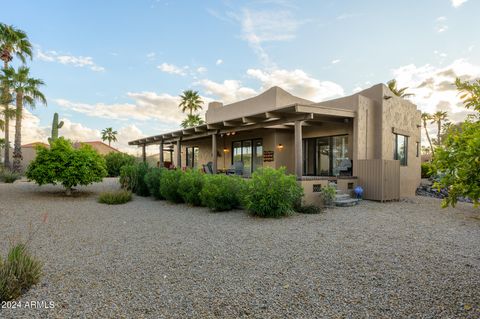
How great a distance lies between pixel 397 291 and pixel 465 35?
10.6 m

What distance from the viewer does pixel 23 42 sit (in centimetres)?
1548

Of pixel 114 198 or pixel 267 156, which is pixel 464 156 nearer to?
pixel 114 198

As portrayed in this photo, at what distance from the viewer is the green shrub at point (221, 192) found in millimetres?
8023

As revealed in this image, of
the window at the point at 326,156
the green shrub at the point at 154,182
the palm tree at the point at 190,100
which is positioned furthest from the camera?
the palm tree at the point at 190,100

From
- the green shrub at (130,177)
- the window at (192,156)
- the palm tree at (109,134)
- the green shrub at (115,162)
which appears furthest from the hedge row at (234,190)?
the palm tree at (109,134)

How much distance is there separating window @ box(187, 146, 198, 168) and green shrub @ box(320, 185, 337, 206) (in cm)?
1364

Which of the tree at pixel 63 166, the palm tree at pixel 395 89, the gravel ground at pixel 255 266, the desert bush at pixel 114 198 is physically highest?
the palm tree at pixel 395 89

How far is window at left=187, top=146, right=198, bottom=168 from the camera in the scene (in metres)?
21.3

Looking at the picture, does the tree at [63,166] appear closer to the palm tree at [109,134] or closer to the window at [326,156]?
the window at [326,156]

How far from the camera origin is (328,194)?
884cm

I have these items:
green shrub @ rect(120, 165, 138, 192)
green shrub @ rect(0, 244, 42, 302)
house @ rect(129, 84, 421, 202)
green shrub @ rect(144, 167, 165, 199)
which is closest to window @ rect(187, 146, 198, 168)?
house @ rect(129, 84, 421, 202)

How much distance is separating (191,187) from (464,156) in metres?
7.76

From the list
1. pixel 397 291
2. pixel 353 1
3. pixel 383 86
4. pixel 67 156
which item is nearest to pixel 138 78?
pixel 67 156

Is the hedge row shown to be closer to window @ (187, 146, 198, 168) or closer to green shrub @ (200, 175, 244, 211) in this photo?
green shrub @ (200, 175, 244, 211)
